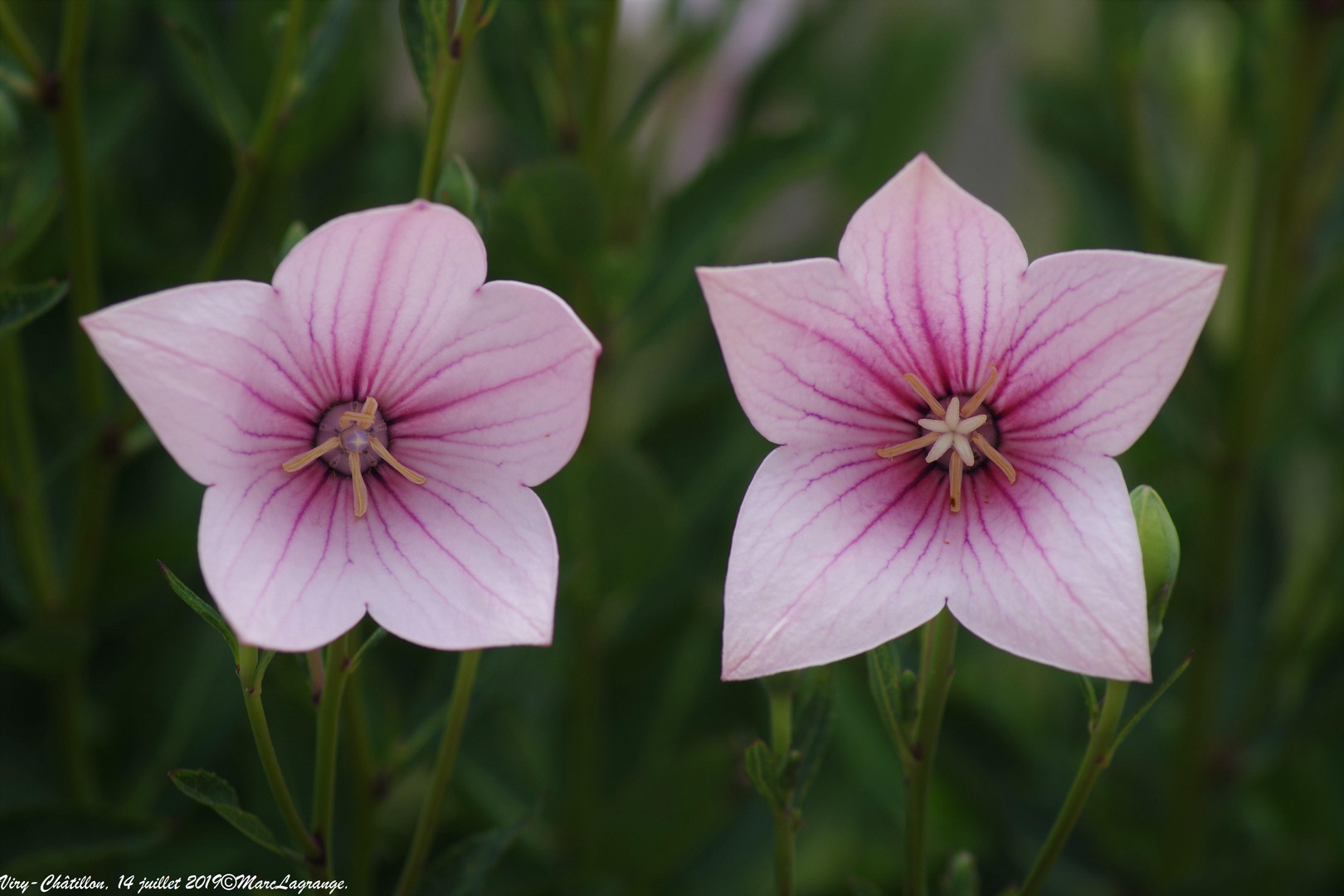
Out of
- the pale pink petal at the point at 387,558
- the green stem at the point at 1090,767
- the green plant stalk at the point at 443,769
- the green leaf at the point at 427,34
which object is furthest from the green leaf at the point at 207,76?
the green stem at the point at 1090,767

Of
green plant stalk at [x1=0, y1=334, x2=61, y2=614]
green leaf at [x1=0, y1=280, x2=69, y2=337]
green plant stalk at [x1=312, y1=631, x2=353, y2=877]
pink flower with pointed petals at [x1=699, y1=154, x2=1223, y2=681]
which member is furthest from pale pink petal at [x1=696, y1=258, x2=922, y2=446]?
green plant stalk at [x1=0, y1=334, x2=61, y2=614]

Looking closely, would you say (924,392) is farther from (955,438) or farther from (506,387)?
(506,387)

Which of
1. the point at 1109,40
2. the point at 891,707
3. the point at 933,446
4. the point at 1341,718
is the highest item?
the point at 1109,40

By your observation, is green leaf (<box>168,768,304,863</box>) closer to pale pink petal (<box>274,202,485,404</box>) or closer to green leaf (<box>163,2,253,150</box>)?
pale pink petal (<box>274,202,485,404</box>)

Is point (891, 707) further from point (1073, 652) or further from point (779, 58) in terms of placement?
point (779, 58)

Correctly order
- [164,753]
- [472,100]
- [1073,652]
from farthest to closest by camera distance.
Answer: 1. [472,100]
2. [164,753]
3. [1073,652]

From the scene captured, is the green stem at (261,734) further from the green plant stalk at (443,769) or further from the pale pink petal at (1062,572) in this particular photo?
the pale pink petal at (1062,572)

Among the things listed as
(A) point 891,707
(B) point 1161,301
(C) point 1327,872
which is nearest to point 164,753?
(A) point 891,707
